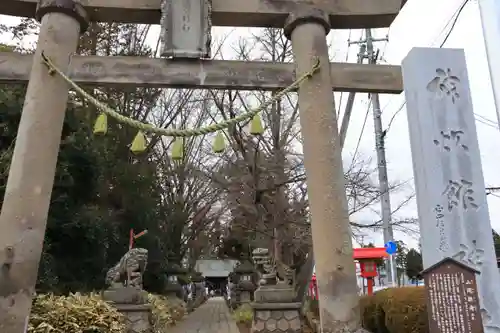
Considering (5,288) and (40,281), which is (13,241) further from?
(40,281)

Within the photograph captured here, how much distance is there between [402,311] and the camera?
663 cm

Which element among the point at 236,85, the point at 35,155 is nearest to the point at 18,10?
the point at 35,155

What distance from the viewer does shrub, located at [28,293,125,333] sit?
5.94m

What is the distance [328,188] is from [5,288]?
13.6ft

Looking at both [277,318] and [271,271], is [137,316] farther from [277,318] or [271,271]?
[271,271]

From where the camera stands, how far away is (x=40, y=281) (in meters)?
9.73

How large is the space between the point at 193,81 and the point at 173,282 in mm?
17219

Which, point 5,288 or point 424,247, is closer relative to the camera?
point 5,288

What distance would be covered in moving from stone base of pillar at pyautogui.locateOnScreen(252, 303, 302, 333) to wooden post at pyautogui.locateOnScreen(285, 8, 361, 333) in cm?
551

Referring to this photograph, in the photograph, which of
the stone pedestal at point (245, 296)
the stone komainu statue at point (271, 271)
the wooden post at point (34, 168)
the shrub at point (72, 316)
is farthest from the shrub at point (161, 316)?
the wooden post at point (34, 168)

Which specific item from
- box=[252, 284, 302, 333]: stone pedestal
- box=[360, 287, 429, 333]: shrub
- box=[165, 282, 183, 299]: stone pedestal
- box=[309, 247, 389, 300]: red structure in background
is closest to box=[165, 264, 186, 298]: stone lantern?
box=[165, 282, 183, 299]: stone pedestal

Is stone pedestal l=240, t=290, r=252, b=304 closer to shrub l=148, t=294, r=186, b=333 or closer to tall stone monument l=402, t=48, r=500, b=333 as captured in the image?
shrub l=148, t=294, r=186, b=333

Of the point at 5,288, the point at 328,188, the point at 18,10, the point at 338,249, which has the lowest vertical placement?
the point at 5,288

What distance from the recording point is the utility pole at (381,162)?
12.5 metres
